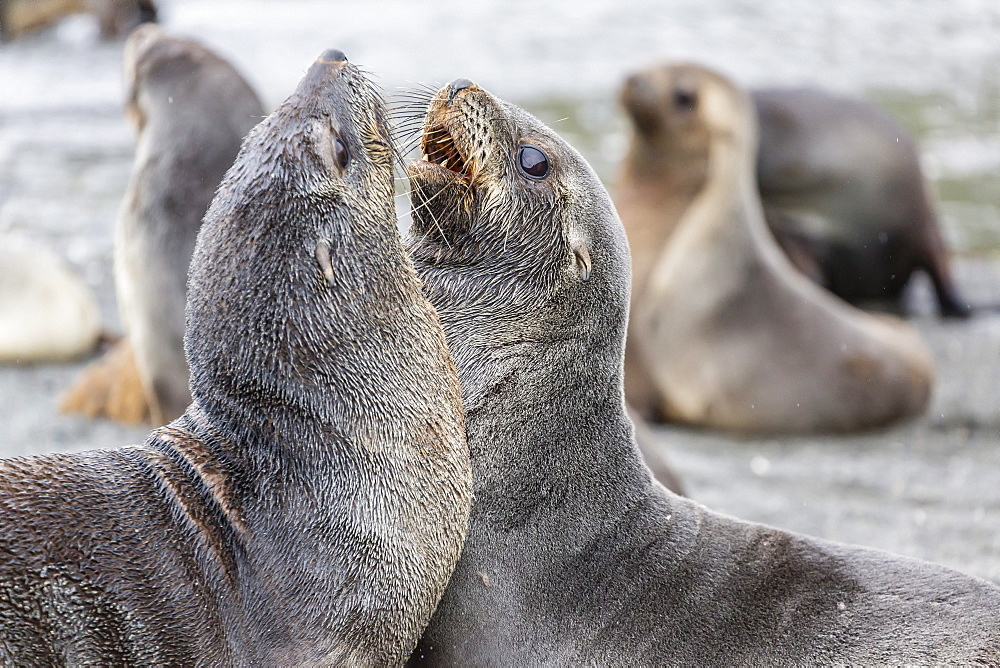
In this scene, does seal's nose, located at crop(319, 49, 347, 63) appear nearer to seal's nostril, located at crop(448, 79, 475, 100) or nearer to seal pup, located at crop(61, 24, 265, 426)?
seal's nostril, located at crop(448, 79, 475, 100)

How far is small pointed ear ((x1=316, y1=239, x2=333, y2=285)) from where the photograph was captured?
306cm

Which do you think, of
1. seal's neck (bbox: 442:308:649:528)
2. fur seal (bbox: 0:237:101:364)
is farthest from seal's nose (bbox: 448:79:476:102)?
fur seal (bbox: 0:237:101:364)

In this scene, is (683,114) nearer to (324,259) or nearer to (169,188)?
(169,188)

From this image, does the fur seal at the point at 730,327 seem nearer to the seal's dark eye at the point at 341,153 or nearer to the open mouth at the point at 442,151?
the open mouth at the point at 442,151

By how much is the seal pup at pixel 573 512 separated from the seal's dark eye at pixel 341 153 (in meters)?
Result: 0.61

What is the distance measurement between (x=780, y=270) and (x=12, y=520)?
5.76m

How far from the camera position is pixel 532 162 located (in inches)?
154

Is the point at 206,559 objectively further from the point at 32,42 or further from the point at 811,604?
the point at 32,42

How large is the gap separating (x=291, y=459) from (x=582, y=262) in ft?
3.88

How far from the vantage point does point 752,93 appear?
9477 mm

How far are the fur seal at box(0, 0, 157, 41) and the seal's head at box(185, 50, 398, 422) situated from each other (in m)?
16.6

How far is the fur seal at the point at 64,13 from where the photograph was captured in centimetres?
1850

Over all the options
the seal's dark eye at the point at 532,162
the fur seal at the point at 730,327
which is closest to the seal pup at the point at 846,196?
the fur seal at the point at 730,327

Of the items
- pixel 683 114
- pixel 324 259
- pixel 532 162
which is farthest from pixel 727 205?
pixel 324 259
